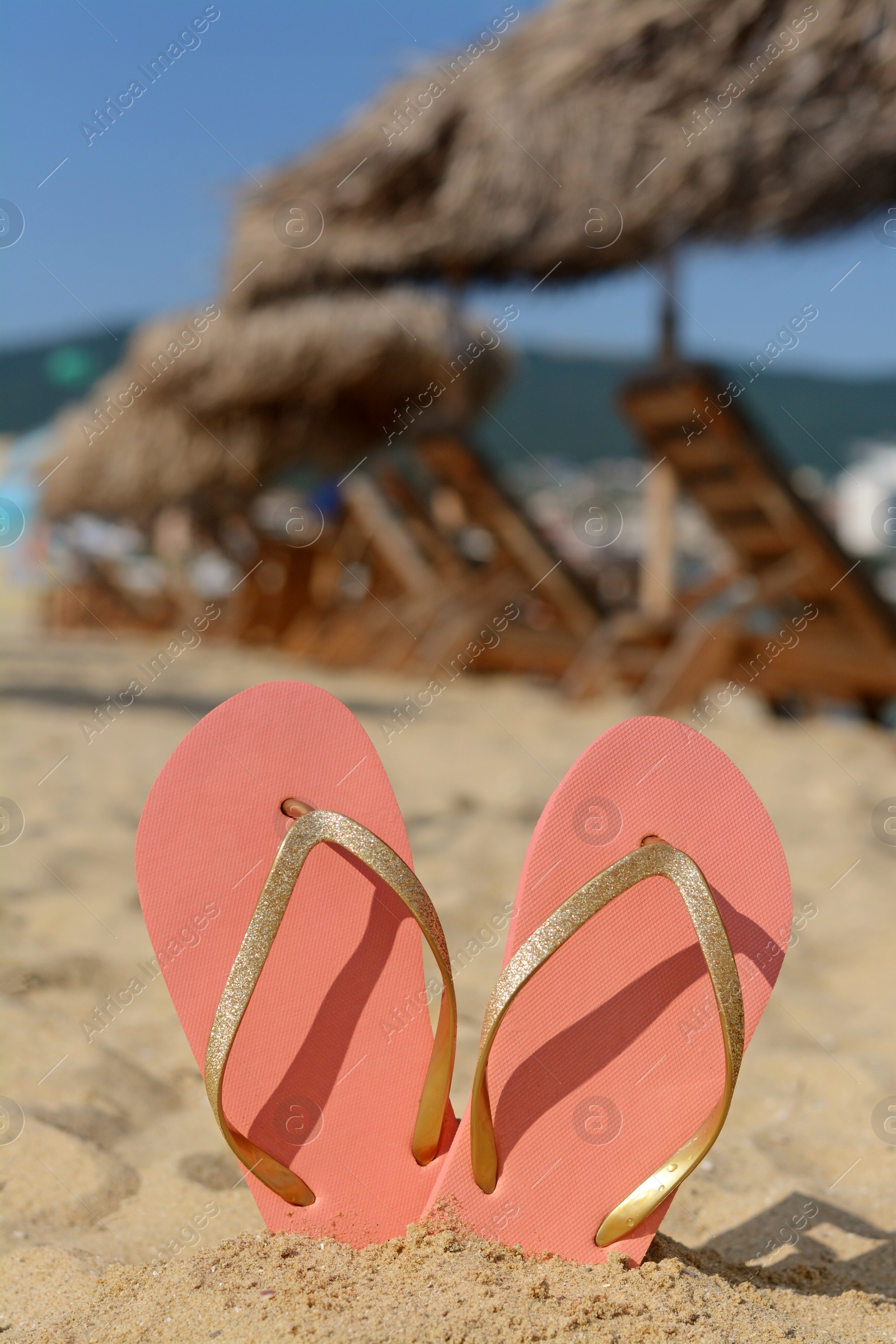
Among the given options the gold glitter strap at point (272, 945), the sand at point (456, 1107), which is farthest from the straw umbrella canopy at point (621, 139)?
the gold glitter strap at point (272, 945)

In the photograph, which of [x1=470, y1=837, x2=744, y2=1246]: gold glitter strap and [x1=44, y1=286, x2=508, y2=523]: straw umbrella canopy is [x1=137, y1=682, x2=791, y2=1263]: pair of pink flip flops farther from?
[x1=44, y1=286, x2=508, y2=523]: straw umbrella canopy

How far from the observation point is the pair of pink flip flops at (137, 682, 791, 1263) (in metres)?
0.73

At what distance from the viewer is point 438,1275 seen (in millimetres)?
670

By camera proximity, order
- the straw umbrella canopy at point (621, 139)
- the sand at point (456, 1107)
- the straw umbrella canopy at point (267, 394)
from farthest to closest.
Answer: the straw umbrella canopy at point (267, 394), the straw umbrella canopy at point (621, 139), the sand at point (456, 1107)

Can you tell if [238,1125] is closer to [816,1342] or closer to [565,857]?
[565,857]

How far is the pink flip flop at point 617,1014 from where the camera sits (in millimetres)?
729

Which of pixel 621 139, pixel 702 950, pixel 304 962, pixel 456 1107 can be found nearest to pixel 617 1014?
pixel 702 950

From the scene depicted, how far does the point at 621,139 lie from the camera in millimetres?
3793

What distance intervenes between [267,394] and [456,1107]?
6.26 metres

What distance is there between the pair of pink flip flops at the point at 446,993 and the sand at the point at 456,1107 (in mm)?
48

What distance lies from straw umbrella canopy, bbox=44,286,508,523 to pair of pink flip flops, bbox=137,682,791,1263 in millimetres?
5019

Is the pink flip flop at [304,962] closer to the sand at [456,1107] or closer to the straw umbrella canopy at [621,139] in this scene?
the sand at [456,1107]

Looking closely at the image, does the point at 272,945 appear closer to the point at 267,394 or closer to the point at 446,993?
the point at 446,993

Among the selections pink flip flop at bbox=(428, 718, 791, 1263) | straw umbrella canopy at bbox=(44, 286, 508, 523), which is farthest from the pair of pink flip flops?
straw umbrella canopy at bbox=(44, 286, 508, 523)
